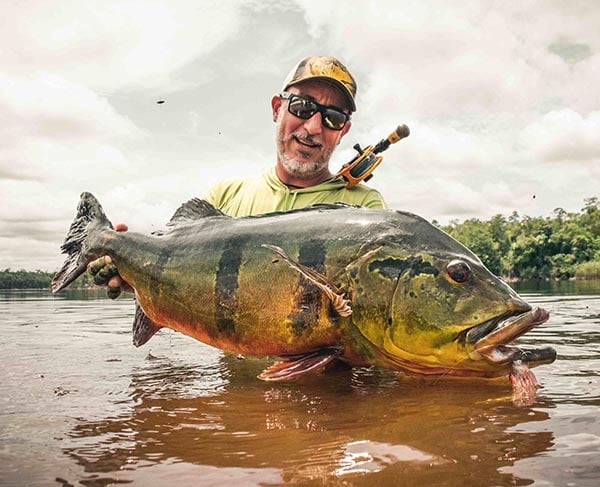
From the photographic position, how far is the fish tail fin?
5090 mm

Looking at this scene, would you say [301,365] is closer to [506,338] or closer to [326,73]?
[506,338]

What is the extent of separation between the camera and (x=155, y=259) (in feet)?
14.8

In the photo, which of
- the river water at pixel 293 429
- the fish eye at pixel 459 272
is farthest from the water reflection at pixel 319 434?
the fish eye at pixel 459 272

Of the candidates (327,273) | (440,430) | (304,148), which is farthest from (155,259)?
(440,430)

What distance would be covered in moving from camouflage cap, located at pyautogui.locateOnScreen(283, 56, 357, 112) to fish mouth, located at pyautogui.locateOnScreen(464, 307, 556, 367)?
11.0ft

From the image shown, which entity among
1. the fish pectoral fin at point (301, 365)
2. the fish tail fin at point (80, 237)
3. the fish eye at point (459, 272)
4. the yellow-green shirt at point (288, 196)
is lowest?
the fish pectoral fin at point (301, 365)

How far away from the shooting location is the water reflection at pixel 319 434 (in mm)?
2344

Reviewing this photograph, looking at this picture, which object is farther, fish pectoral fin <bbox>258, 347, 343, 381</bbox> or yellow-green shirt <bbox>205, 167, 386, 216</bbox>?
yellow-green shirt <bbox>205, 167, 386, 216</bbox>

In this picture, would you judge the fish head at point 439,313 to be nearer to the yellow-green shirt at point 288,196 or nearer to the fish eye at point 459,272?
the fish eye at point 459,272

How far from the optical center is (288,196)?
6.11 m

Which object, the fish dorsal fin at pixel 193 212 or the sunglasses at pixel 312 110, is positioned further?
the sunglasses at pixel 312 110

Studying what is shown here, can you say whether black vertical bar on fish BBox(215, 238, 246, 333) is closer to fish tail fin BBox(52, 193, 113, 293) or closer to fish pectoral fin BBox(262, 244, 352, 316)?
fish pectoral fin BBox(262, 244, 352, 316)

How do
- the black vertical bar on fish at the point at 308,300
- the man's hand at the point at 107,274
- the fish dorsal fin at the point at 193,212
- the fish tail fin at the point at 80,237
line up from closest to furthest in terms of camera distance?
the black vertical bar on fish at the point at 308,300 → the fish dorsal fin at the point at 193,212 → the man's hand at the point at 107,274 → the fish tail fin at the point at 80,237

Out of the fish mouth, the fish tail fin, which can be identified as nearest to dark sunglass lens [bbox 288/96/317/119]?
the fish tail fin
